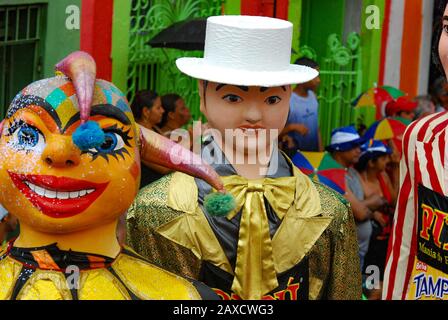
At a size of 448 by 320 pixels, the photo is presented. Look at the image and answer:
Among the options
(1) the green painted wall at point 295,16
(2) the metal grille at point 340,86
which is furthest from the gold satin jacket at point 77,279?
(2) the metal grille at point 340,86

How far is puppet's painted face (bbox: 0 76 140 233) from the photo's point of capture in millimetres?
4414

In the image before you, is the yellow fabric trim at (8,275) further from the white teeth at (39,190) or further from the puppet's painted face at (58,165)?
the white teeth at (39,190)

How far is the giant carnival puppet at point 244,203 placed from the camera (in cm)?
514

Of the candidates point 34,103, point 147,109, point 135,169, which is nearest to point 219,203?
point 135,169

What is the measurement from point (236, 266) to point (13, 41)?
293 centimetres

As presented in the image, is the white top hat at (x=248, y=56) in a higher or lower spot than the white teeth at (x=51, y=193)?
higher

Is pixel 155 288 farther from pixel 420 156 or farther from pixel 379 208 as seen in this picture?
pixel 379 208

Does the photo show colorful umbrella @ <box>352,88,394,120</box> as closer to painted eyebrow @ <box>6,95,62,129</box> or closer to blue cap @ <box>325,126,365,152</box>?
blue cap @ <box>325,126,365,152</box>

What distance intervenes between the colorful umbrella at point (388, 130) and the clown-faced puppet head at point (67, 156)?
4.21m

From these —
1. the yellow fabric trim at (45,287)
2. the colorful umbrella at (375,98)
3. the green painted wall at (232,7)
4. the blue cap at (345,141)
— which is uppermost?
the green painted wall at (232,7)

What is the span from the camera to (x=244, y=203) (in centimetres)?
517

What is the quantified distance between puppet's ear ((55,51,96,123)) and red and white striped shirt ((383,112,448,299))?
182cm

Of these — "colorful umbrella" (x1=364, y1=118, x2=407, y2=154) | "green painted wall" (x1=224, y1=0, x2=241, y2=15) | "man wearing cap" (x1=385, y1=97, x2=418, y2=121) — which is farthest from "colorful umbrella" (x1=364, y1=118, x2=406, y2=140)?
"green painted wall" (x1=224, y1=0, x2=241, y2=15)

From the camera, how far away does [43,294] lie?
4441 mm
